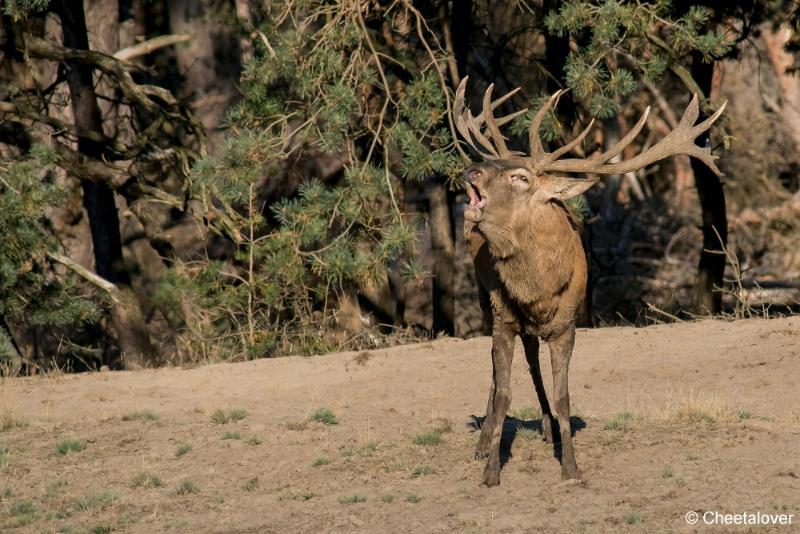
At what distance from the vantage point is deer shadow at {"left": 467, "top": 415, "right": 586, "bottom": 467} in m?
9.82

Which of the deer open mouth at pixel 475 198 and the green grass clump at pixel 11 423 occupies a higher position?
the deer open mouth at pixel 475 198

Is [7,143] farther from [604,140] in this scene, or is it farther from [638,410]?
[604,140]

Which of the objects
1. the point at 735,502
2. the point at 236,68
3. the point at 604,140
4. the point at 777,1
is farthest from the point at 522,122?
the point at 604,140

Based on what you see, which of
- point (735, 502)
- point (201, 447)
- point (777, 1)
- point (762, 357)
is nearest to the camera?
point (735, 502)

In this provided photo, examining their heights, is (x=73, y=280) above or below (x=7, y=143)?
below

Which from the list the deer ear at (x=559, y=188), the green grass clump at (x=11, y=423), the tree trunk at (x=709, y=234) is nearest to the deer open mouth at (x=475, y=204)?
the deer ear at (x=559, y=188)

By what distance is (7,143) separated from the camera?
1823 centimetres

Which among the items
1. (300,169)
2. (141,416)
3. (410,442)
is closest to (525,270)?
(410,442)

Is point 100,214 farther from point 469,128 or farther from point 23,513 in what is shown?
point 23,513

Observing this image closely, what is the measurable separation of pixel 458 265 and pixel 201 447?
12.2 m

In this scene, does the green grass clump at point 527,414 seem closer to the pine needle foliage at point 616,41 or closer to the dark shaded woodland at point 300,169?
the dark shaded woodland at point 300,169

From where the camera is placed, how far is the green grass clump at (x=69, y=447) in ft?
36.2

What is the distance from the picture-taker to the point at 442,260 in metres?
18.6

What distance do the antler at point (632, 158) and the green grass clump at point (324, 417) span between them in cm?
330
